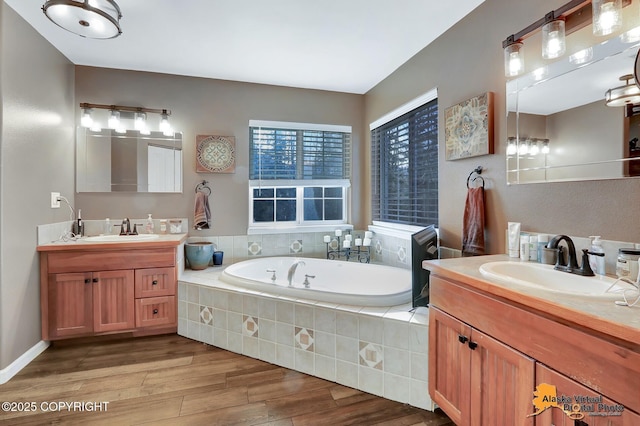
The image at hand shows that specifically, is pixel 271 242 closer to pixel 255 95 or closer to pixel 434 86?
pixel 255 95

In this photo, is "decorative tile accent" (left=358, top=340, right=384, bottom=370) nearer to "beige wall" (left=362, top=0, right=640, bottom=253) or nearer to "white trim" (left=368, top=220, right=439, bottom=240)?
"beige wall" (left=362, top=0, right=640, bottom=253)

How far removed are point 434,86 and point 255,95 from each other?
191 centimetres

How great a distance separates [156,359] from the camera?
7.47 ft

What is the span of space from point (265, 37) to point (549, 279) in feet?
8.17

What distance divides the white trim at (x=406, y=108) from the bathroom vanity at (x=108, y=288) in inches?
96.3

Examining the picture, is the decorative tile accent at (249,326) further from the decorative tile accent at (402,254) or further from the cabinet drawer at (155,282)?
the decorative tile accent at (402,254)

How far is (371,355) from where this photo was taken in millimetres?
A: 1852

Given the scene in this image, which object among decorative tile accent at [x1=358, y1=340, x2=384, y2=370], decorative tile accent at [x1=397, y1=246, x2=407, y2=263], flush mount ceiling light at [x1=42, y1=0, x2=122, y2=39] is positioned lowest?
decorative tile accent at [x1=358, y1=340, x2=384, y2=370]

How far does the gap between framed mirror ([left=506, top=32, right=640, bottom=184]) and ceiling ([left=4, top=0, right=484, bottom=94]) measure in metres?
0.82

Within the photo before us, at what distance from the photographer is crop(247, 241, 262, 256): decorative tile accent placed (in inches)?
130

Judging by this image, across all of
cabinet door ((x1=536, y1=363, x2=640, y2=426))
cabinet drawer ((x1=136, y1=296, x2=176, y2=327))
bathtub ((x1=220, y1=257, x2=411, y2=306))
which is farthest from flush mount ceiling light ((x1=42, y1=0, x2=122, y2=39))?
cabinet door ((x1=536, y1=363, x2=640, y2=426))

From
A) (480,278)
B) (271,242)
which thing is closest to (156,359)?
(271,242)

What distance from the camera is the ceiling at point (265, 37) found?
2.00 metres

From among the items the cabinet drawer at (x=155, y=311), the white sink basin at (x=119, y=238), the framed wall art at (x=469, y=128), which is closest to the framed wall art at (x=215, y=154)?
the white sink basin at (x=119, y=238)
